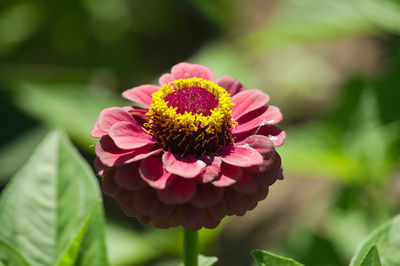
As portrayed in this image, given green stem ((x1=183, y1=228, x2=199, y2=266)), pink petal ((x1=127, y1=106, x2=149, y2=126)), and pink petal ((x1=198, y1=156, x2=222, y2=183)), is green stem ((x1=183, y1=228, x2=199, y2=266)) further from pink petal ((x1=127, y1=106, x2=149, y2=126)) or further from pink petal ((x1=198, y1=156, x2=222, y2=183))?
pink petal ((x1=127, y1=106, x2=149, y2=126))

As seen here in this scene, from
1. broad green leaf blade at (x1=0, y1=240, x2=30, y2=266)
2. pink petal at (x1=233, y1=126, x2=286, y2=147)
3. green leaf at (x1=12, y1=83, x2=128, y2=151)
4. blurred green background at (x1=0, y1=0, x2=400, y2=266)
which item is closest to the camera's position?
pink petal at (x1=233, y1=126, x2=286, y2=147)

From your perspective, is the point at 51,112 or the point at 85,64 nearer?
the point at 51,112

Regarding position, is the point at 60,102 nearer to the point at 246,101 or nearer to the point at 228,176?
the point at 246,101

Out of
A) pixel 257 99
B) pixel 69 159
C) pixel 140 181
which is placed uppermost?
pixel 257 99

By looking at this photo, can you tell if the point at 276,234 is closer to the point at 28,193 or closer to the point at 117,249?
the point at 117,249

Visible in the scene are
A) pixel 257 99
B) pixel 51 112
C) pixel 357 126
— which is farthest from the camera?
pixel 51 112

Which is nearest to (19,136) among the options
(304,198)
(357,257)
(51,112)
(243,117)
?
(51,112)

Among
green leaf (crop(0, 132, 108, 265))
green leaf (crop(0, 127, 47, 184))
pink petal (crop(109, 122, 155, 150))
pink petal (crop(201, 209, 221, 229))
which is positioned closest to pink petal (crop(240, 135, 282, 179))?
pink petal (crop(201, 209, 221, 229))

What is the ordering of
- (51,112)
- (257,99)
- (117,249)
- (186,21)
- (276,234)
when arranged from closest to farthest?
(257,99)
(117,249)
(51,112)
(276,234)
(186,21)

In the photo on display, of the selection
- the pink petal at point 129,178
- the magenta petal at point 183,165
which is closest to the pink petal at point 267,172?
the magenta petal at point 183,165
